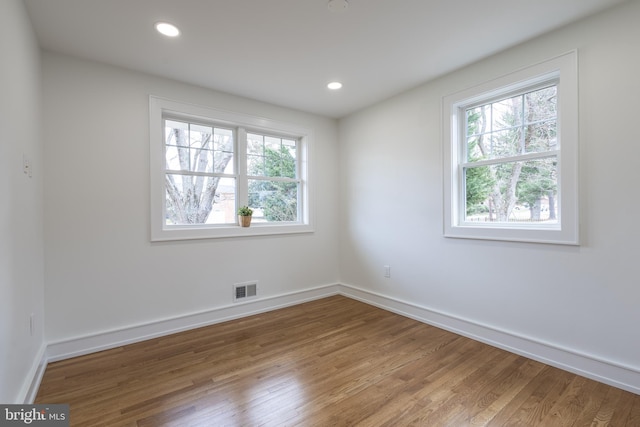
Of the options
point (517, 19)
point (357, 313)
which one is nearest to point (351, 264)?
point (357, 313)

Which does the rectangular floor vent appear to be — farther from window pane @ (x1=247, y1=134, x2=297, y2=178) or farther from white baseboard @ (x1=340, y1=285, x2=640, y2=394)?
white baseboard @ (x1=340, y1=285, x2=640, y2=394)

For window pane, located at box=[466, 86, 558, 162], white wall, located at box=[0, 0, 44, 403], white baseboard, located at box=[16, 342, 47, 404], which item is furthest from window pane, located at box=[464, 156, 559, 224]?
white baseboard, located at box=[16, 342, 47, 404]

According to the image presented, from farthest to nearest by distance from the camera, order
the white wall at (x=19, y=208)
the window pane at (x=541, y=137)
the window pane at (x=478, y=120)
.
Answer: the window pane at (x=478, y=120)
the window pane at (x=541, y=137)
the white wall at (x=19, y=208)

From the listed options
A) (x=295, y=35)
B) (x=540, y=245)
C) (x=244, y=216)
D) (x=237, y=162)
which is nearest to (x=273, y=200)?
(x=244, y=216)

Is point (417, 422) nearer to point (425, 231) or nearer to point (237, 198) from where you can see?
point (425, 231)

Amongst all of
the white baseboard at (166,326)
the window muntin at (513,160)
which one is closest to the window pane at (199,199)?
the white baseboard at (166,326)

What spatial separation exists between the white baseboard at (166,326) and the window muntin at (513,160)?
230 centimetres

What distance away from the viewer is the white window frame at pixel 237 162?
2.82 metres

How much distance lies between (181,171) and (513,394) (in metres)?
3.31

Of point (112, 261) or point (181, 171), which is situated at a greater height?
point (181, 171)

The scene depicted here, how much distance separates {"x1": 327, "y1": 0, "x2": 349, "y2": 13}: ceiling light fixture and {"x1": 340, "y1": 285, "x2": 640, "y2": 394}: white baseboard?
9.10 ft

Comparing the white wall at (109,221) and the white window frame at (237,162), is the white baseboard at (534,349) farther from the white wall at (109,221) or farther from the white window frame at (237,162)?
the white wall at (109,221)

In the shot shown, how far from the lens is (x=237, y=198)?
342 cm

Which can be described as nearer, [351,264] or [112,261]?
[112,261]
